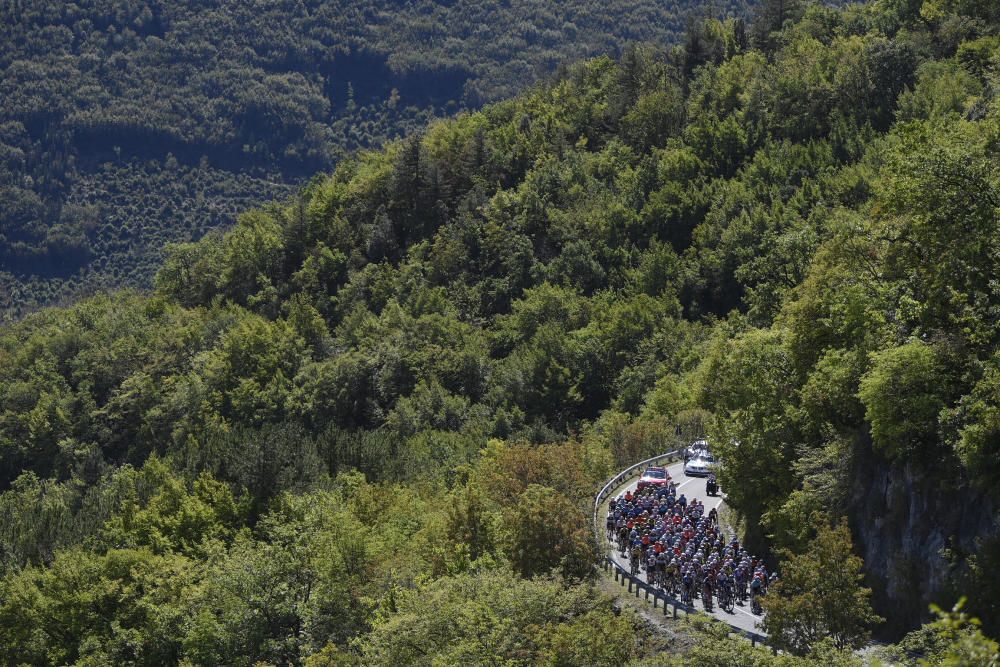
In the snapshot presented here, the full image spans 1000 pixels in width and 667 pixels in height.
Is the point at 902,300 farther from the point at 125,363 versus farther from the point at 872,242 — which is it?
the point at 125,363

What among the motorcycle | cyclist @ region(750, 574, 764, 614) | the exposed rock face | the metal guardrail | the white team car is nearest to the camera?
the exposed rock face

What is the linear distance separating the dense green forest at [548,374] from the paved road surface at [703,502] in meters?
2.16

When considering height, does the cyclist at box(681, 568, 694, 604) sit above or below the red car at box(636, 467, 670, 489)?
above

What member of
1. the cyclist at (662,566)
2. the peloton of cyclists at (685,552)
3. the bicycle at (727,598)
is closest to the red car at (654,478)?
the peloton of cyclists at (685,552)

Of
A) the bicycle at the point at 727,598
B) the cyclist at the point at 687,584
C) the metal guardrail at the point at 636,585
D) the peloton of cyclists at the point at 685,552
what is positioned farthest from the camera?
the cyclist at the point at 687,584

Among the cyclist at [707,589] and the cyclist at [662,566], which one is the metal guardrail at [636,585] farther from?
the cyclist at [707,589]

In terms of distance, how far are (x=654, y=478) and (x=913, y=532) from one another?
17.6 metres

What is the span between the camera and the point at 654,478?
52406mm

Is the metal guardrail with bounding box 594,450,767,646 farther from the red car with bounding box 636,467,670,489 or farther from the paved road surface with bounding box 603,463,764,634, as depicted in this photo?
the red car with bounding box 636,467,670,489

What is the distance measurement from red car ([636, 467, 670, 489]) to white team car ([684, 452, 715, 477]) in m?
2.33

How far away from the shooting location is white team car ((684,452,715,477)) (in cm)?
5504

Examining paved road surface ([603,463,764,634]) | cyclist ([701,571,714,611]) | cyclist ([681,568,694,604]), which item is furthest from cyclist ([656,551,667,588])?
cyclist ([701,571,714,611])


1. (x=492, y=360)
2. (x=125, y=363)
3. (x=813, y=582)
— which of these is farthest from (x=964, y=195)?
(x=125, y=363)

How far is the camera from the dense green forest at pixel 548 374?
35438 mm
